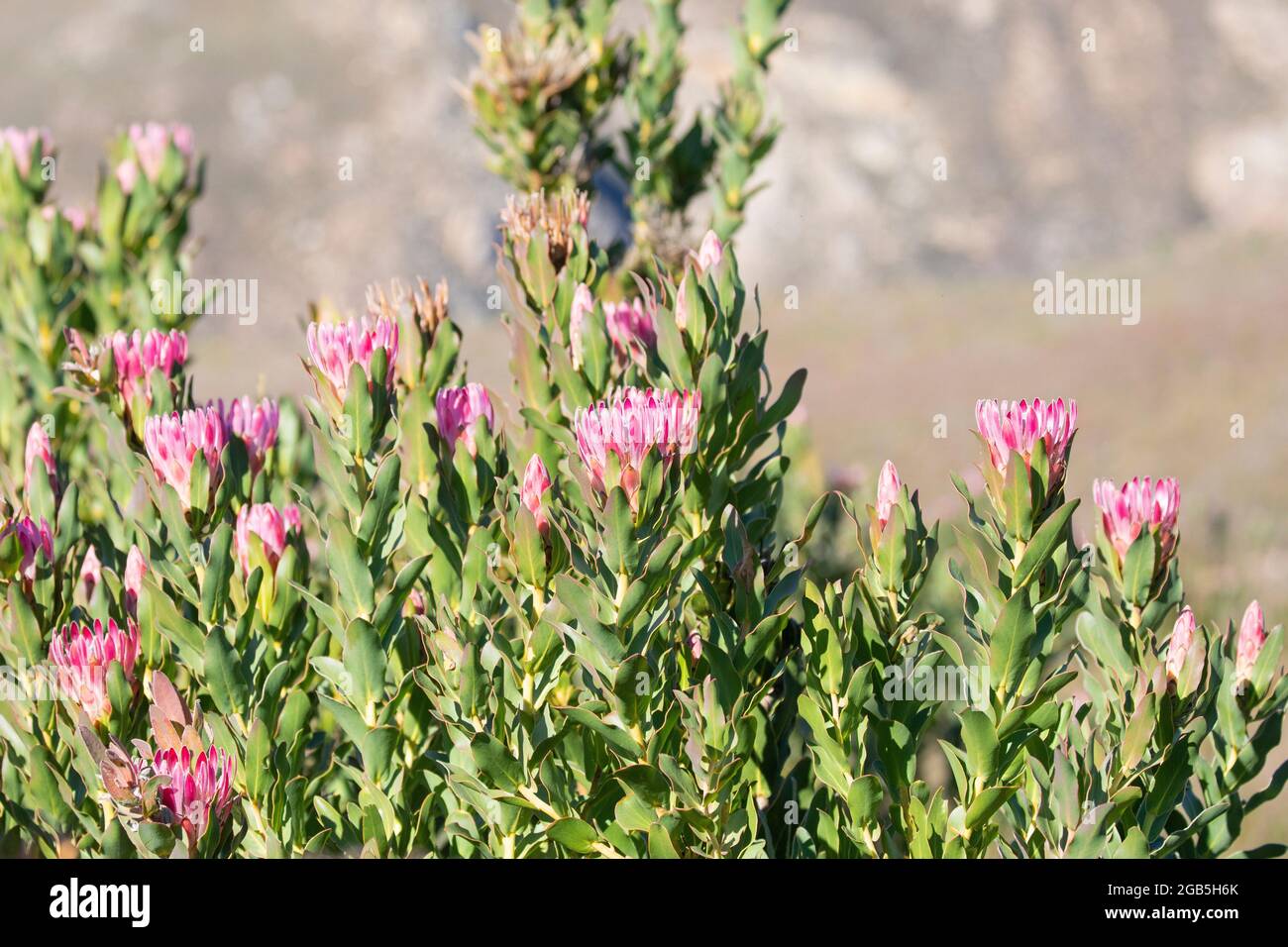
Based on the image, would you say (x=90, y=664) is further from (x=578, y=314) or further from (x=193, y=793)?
(x=578, y=314)

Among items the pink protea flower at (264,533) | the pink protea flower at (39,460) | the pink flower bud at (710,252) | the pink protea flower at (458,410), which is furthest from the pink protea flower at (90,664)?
the pink flower bud at (710,252)

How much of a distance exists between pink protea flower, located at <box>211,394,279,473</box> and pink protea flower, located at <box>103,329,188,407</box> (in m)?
0.17

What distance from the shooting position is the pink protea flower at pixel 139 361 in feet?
7.66

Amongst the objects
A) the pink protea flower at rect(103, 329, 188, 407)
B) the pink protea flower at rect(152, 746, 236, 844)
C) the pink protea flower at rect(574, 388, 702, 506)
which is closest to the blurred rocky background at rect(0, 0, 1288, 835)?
the pink protea flower at rect(103, 329, 188, 407)

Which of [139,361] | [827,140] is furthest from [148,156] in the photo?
[827,140]

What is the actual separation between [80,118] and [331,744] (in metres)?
33.7

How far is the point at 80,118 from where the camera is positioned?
31406 mm

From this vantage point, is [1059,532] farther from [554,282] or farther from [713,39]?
[713,39]

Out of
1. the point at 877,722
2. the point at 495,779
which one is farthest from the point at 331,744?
the point at 877,722

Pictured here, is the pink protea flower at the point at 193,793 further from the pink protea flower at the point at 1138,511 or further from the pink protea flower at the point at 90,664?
the pink protea flower at the point at 1138,511

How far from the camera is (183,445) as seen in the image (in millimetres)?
2059

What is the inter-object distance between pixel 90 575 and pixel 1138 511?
203 cm

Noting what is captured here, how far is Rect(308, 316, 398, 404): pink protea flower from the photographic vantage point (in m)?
2.03

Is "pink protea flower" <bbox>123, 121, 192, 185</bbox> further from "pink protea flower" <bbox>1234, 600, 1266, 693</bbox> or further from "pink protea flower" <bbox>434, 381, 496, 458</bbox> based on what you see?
"pink protea flower" <bbox>1234, 600, 1266, 693</bbox>
